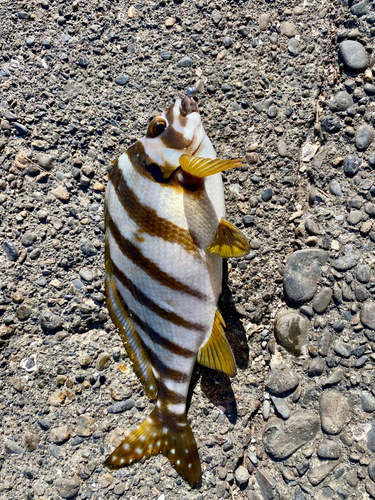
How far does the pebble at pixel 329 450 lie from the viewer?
1650 mm

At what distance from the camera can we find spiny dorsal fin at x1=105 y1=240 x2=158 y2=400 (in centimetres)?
173

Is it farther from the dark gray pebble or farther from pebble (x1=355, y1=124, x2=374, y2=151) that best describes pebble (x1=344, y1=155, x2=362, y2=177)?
the dark gray pebble

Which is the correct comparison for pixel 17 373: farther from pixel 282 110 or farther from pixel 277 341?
pixel 282 110

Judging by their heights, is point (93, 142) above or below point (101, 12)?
below

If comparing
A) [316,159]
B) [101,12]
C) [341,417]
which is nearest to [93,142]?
[101,12]

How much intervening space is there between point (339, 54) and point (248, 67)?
0.42 metres

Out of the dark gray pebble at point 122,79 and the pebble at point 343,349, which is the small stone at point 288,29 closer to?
the dark gray pebble at point 122,79

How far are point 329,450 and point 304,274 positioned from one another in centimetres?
79

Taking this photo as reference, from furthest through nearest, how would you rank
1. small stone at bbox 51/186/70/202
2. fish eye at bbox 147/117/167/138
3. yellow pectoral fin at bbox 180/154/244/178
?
small stone at bbox 51/186/70/202 < fish eye at bbox 147/117/167/138 < yellow pectoral fin at bbox 180/154/244/178

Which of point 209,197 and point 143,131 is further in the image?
point 143,131

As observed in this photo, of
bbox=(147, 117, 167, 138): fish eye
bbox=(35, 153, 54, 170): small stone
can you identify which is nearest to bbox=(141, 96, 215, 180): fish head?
bbox=(147, 117, 167, 138): fish eye

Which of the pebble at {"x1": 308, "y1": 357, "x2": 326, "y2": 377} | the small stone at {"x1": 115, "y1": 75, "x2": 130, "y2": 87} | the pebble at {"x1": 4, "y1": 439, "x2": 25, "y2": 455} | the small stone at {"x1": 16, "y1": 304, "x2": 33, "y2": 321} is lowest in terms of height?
the pebble at {"x1": 4, "y1": 439, "x2": 25, "y2": 455}

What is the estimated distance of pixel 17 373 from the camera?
1825 mm

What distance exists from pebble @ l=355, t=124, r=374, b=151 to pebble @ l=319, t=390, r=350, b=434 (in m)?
1.13
